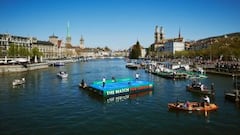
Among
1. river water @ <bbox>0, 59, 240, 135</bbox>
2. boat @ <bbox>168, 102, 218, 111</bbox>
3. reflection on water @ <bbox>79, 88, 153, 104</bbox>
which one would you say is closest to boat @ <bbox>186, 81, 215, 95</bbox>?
river water @ <bbox>0, 59, 240, 135</bbox>

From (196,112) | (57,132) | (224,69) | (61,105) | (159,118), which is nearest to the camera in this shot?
(57,132)

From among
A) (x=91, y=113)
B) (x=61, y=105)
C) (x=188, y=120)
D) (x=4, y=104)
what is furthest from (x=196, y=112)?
(x=4, y=104)

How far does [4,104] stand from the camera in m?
38.5

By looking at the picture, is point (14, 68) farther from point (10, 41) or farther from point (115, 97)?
point (115, 97)

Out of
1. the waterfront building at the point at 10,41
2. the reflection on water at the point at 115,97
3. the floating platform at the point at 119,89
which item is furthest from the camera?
the waterfront building at the point at 10,41

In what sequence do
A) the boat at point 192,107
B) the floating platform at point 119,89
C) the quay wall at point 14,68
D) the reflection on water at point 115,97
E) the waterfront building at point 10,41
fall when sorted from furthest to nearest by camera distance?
1. the waterfront building at point 10,41
2. the quay wall at point 14,68
3. the floating platform at point 119,89
4. the reflection on water at point 115,97
5. the boat at point 192,107

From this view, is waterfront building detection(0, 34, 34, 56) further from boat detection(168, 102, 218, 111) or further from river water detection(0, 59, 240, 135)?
boat detection(168, 102, 218, 111)

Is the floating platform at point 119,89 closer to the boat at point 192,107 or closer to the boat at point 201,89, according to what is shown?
the boat at point 201,89

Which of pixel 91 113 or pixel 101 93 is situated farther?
pixel 101 93

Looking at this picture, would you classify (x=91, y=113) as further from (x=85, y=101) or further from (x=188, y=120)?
(x=188, y=120)

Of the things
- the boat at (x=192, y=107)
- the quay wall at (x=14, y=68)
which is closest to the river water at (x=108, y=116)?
the boat at (x=192, y=107)

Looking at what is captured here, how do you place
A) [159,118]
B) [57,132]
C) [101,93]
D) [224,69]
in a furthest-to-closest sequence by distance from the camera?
[224,69], [101,93], [159,118], [57,132]

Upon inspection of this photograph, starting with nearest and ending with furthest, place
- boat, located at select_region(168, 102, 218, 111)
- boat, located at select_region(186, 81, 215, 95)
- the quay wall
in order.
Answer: boat, located at select_region(168, 102, 218, 111), boat, located at select_region(186, 81, 215, 95), the quay wall

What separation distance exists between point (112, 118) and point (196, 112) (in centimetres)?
1185
